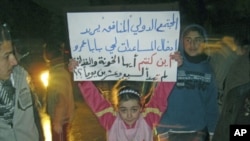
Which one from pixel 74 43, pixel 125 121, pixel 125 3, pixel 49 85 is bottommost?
pixel 125 121

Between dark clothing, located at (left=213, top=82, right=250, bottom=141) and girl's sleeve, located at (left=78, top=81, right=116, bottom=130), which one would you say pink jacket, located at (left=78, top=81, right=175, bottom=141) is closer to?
girl's sleeve, located at (left=78, top=81, right=116, bottom=130)

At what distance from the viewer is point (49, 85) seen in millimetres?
5023

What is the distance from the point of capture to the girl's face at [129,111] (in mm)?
4832

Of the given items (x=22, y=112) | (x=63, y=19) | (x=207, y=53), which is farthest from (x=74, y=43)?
(x=207, y=53)

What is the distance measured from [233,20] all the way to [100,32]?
1.20m

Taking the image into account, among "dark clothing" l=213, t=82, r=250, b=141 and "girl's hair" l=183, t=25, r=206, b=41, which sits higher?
"girl's hair" l=183, t=25, r=206, b=41

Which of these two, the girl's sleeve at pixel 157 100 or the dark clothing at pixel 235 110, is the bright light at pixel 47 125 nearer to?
the girl's sleeve at pixel 157 100

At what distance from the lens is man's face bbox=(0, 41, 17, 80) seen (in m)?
4.32

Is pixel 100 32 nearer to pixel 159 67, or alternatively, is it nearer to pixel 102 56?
pixel 102 56

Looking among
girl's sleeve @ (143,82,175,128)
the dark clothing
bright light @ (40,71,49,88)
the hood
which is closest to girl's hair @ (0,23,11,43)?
bright light @ (40,71,49,88)

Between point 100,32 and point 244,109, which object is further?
point 100,32

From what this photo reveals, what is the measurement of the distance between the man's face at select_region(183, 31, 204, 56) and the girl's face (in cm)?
63

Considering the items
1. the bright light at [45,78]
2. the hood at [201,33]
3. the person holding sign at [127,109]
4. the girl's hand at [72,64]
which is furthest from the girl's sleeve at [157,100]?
the bright light at [45,78]

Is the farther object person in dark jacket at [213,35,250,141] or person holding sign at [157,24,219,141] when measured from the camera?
person holding sign at [157,24,219,141]
